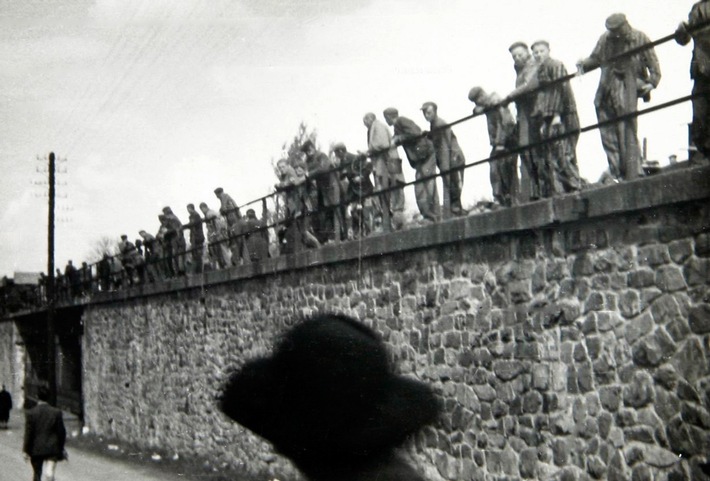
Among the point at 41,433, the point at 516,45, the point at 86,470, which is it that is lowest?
the point at 86,470

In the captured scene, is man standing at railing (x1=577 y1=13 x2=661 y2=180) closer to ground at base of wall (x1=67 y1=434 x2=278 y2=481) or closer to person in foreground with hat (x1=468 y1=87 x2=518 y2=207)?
person in foreground with hat (x1=468 y1=87 x2=518 y2=207)

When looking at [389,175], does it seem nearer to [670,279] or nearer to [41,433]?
[41,433]

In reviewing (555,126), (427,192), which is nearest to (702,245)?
(555,126)

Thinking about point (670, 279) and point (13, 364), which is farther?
point (13, 364)

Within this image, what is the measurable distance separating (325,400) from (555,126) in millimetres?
5540

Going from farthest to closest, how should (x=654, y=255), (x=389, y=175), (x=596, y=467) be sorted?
1. (x=389, y=175)
2. (x=596, y=467)
3. (x=654, y=255)

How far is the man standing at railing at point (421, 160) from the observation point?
10.5 m

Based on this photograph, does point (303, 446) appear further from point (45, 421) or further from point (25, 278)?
point (25, 278)

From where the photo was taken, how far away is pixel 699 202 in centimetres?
620

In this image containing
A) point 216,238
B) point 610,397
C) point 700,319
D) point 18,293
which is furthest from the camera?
point 18,293

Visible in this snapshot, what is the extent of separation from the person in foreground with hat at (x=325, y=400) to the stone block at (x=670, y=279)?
3.72 metres

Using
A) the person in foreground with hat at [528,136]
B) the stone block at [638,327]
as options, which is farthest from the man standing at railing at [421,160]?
the stone block at [638,327]

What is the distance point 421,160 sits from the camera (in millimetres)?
10773

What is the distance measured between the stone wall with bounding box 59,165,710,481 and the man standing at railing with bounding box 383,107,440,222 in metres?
0.60
